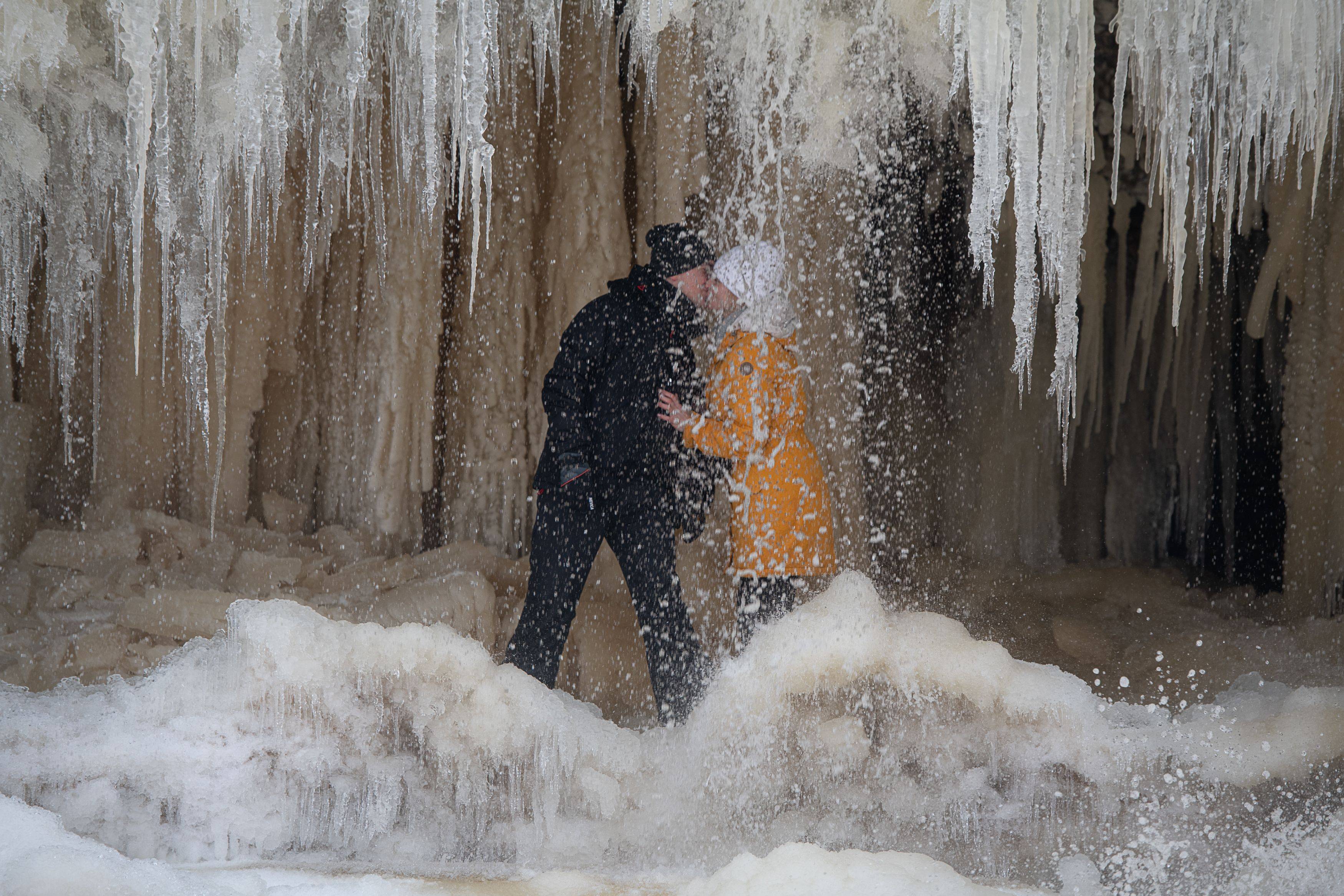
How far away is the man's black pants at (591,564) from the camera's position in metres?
2.92

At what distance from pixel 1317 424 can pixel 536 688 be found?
303cm

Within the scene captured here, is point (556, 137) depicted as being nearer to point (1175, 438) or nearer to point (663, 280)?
point (663, 280)

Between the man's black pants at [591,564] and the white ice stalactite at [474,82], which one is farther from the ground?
the white ice stalactite at [474,82]

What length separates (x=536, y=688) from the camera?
277 centimetres

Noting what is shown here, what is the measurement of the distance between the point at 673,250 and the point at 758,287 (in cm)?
26

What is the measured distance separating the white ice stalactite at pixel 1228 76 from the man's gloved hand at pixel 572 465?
1.65 m

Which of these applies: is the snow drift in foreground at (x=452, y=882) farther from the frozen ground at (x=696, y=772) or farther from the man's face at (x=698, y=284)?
the man's face at (x=698, y=284)

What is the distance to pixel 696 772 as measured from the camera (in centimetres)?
265

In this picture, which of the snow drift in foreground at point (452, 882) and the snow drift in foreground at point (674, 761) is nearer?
the snow drift in foreground at point (452, 882)

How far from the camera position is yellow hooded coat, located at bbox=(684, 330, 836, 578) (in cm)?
296

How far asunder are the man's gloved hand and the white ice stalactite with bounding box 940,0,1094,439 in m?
1.19

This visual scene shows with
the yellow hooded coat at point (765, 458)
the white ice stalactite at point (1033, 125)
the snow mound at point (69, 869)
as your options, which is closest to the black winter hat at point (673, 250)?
the yellow hooded coat at point (765, 458)

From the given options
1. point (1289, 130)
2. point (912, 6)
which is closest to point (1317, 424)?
point (1289, 130)

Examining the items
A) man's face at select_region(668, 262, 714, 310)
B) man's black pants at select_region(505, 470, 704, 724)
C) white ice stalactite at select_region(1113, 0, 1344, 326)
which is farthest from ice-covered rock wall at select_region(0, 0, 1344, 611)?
man's black pants at select_region(505, 470, 704, 724)
